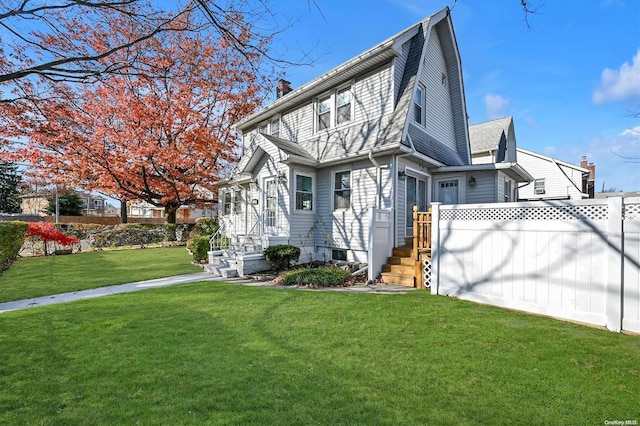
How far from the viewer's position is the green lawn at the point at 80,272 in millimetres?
7960

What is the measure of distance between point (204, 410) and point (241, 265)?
7158mm

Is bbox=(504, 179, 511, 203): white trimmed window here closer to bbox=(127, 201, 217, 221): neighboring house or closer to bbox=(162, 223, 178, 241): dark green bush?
bbox=(162, 223, 178, 241): dark green bush

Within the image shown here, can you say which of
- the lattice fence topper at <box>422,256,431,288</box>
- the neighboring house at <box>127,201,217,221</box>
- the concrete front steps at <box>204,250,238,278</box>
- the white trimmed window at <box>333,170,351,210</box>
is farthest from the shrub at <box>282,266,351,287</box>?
the neighboring house at <box>127,201,217,221</box>

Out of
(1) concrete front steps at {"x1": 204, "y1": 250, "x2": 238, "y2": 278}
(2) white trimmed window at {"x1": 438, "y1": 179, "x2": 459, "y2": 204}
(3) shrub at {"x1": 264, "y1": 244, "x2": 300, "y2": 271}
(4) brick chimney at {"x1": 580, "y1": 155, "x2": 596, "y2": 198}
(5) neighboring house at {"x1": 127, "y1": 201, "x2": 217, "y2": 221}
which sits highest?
(4) brick chimney at {"x1": 580, "y1": 155, "x2": 596, "y2": 198}

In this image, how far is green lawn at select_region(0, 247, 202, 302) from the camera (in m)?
7.96

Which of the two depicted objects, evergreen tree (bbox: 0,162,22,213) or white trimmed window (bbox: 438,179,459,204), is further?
evergreen tree (bbox: 0,162,22,213)

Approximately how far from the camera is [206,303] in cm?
620

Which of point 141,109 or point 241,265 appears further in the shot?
point 141,109

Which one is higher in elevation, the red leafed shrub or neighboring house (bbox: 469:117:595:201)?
neighboring house (bbox: 469:117:595:201)

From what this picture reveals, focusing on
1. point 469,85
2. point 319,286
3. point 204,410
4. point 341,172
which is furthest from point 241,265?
point 469,85

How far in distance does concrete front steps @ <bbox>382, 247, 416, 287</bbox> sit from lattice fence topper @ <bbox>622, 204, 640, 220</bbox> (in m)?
4.32

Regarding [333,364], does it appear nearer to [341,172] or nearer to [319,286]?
[319,286]

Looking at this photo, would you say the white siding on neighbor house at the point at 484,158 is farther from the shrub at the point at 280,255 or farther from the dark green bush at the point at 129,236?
the dark green bush at the point at 129,236

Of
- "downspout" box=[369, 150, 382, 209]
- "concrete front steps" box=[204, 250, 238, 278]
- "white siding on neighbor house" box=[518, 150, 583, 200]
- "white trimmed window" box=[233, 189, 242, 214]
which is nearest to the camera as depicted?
"downspout" box=[369, 150, 382, 209]
